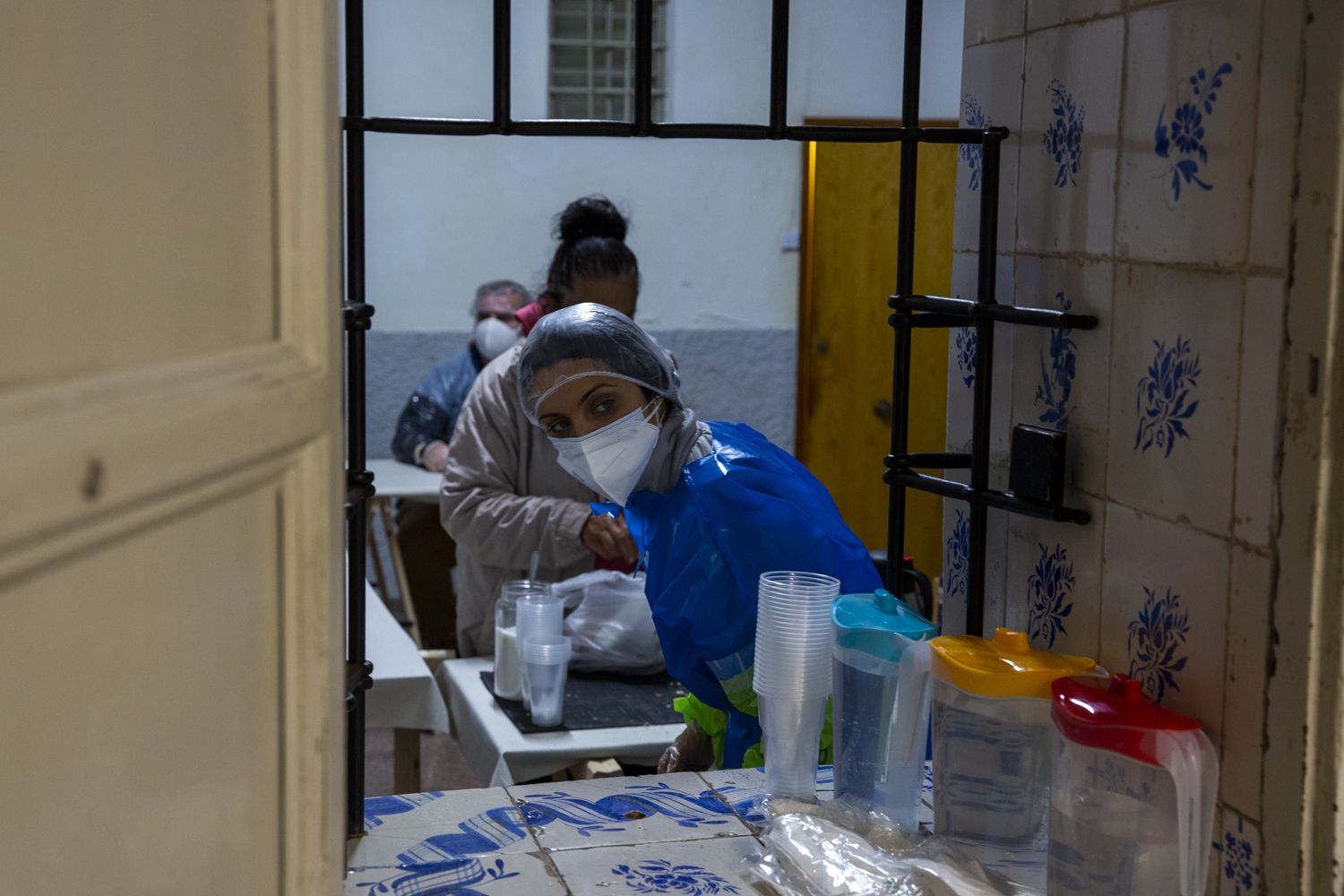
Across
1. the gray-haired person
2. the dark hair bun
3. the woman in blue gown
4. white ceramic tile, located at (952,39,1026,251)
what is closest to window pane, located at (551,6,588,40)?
the gray-haired person

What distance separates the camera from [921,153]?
509 cm

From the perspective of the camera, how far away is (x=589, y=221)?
2.93 metres

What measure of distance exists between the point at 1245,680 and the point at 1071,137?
0.50 m

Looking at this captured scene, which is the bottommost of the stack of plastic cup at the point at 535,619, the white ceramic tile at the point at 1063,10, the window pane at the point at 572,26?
the stack of plastic cup at the point at 535,619

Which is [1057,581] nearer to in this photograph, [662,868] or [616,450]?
[662,868]

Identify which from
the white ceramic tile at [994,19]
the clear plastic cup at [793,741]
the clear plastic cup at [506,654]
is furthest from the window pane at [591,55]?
the clear plastic cup at [793,741]

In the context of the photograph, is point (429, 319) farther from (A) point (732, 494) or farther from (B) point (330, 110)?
(B) point (330, 110)

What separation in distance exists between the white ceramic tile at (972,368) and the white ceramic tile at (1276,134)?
0.36 meters

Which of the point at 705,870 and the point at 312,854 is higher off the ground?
the point at 312,854

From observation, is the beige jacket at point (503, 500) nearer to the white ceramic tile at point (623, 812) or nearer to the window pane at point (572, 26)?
the white ceramic tile at point (623, 812)

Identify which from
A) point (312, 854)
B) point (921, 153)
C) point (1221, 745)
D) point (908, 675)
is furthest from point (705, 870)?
point (921, 153)

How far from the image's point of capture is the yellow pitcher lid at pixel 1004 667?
43.0 inches

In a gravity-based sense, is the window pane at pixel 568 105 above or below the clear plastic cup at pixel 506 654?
above

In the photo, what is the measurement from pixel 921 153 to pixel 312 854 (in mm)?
4746
